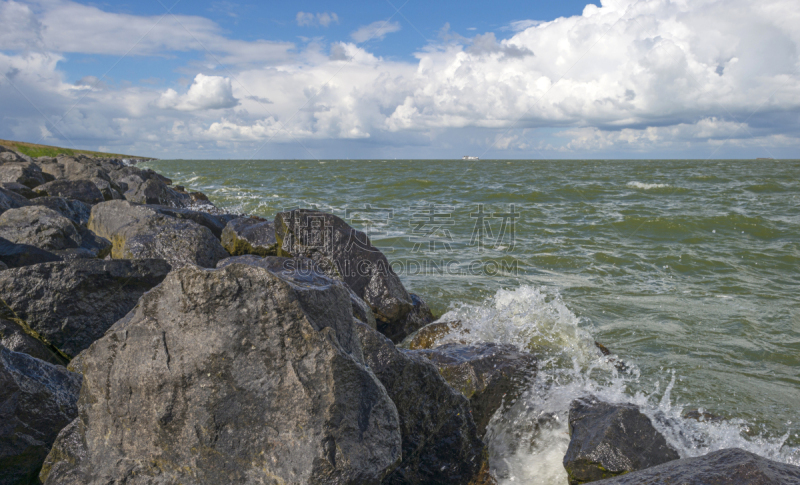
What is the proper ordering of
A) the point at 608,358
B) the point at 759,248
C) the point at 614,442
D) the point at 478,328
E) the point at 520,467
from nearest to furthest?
the point at 614,442 → the point at 520,467 → the point at 608,358 → the point at 478,328 → the point at 759,248

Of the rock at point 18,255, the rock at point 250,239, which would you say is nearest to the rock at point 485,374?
the rock at point 250,239

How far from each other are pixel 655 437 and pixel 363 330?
206 centimetres

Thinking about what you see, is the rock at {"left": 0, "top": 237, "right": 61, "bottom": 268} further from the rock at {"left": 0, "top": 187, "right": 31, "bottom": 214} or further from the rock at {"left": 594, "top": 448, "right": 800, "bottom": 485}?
the rock at {"left": 594, "top": 448, "right": 800, "bottom": 485}

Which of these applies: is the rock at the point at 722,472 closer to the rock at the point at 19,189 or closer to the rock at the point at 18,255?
the rock at the point at 18,255

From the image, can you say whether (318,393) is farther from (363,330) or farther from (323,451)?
(363,330)

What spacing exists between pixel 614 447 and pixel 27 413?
3.44m

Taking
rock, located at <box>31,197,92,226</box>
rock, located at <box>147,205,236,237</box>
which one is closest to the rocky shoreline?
rock, located at <box>147,205,236,237</box>

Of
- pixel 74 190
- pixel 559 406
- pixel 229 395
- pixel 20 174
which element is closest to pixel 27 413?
pixel 229 395

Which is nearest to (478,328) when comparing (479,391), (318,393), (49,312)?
(479,391)

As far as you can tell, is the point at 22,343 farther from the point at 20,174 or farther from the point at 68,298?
the point at 20,174

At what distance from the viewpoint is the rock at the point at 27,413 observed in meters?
2.47

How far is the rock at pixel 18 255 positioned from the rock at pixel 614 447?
5306 millimetres

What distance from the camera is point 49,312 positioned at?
3.85m

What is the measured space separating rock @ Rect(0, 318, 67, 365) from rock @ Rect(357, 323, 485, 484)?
2.61m
